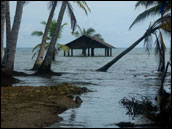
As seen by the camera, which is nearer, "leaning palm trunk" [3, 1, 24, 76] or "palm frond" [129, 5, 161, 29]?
"leaning palm trunk" [3, 1, 24, 76]

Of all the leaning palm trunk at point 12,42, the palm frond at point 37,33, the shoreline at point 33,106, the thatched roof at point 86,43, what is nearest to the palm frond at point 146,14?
the leaning palm trunk at point 12,42

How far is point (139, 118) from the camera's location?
777 centimetres

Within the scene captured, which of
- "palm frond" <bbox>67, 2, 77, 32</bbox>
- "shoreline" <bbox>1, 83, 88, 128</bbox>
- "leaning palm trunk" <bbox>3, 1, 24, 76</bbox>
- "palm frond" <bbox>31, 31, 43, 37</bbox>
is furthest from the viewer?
"palm frond" <bbox>31, 31, 43, 37</bbox>

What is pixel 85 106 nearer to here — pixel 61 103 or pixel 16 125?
pixel 61 103

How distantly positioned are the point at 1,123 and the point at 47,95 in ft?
12.1

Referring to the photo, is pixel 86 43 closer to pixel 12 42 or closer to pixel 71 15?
pixel 71 15

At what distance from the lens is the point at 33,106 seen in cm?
820

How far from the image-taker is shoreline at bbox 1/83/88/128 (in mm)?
6742

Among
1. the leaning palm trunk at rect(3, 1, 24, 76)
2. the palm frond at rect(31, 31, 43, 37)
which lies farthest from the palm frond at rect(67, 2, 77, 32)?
the palm frond at rect(31, 31, 43, 37)

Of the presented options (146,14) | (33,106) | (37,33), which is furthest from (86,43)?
(33,106)

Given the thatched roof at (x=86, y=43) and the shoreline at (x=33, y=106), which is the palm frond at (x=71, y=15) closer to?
the shoreline at (x=33, y=106)

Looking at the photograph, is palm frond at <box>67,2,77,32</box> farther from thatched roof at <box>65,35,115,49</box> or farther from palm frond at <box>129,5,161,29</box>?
thatched roof at <box>65,35,115,49</box>

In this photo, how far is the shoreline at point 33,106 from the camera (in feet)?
22.1

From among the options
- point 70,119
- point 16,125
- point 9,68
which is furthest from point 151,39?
point 16,125
